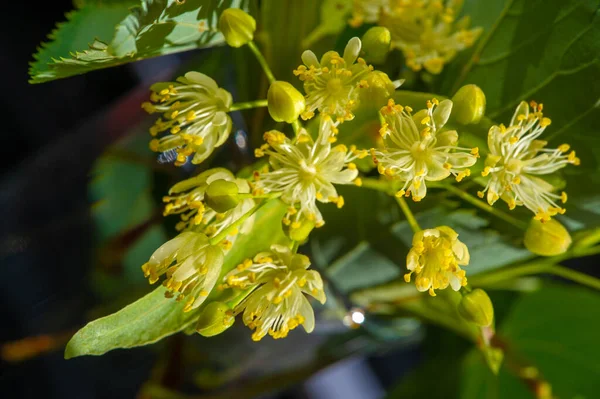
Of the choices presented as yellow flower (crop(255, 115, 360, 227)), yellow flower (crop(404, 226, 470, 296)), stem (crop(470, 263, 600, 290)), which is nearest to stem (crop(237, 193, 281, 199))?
yellow flower (crop(255, 115, 360, 227))

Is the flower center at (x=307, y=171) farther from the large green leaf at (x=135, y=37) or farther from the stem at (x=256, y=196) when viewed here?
the large green leaf at (x=135, y=37)

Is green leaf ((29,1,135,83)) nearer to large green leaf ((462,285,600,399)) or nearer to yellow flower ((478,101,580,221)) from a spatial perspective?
yellow flower ((478,101,580,221))

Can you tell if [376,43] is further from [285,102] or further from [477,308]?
[477,308]

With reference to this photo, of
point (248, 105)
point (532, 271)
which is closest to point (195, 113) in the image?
point (248, 105)

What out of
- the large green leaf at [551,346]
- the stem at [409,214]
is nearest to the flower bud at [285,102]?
the stem at [409,214]

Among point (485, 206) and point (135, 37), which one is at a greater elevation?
point (135, 37)
